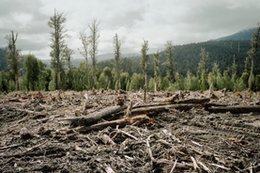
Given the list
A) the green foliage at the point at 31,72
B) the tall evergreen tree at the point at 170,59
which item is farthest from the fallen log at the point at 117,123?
the tall evergreen tree at the point at 170,59

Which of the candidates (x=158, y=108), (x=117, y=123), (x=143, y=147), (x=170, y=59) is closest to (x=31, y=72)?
(x=170, y=59)

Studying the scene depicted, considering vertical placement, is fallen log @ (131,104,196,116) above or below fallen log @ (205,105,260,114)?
above

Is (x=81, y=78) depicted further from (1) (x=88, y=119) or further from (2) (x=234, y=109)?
(1) (x=88, y=119)

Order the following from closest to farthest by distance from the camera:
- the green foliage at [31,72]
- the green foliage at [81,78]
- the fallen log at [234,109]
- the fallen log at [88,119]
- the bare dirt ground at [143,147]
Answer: the bare dirt ground at [143,147] < the fallen log at [88,119] < the fallen log at [234,109] < the green foliage at [31,72] < the green foliage at [81,78]

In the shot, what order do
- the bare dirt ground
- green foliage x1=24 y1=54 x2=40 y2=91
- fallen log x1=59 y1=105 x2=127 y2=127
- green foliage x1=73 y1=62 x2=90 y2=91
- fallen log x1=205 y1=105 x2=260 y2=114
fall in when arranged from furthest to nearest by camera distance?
green foliage x1=73 y1=62 x2=90 y2=91 < green foliage x1=24 y1=54 x2=40 y2=91 < fallen log x1=205 y1=105 x2=260 y2=114 < fallen log x1=59 y1=105 x2=127 y2=127 < the bare dirt ground

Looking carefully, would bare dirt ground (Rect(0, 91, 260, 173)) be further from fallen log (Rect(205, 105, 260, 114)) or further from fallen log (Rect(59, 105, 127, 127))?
fallen log (Rect(205, 105, 260, 114))

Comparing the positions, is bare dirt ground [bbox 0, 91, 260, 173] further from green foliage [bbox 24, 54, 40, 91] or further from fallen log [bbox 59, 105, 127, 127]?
green foliage [bbox 24, 54, 40, 91]

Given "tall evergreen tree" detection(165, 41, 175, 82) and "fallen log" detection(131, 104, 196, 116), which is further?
"tall evergreen tree" detection(165, 41, 175, 82)

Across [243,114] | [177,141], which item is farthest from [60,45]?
[177,141]

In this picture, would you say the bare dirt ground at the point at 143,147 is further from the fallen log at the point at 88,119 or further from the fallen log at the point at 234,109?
the fallen log at the point at 234,109

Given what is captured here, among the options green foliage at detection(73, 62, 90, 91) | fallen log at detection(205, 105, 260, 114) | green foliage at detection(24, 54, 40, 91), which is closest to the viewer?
fallen log at detection(205, 105, 260, 114)

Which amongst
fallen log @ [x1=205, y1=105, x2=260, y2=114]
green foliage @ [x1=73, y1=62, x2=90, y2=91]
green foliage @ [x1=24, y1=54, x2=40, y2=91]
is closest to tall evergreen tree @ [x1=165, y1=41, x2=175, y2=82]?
green foliage @ [x1=73, y1=62, x2=90, y2=91]

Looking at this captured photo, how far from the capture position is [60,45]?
32344 mm

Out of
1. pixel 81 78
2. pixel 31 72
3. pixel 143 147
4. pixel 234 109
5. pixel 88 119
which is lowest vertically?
pixel 81 78
